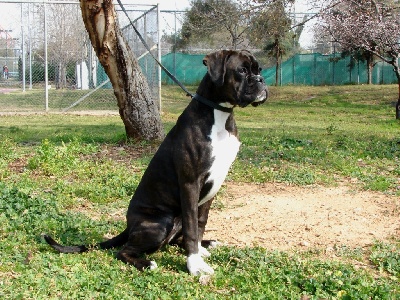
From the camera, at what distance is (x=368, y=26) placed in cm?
1814

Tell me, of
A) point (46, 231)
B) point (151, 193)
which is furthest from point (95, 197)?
point (151, 193)

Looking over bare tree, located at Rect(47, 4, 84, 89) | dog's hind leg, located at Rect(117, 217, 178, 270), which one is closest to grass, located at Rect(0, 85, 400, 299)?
dog's hind leg, located at Rect(117, 217, 178, 270)

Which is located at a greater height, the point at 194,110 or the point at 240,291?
the point at 194,110

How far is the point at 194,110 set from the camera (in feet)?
14.1

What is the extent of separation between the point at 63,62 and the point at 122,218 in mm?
16453

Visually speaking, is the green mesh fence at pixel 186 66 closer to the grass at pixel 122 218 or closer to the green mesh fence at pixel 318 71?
A: the green mesh fence at pixel 318 71

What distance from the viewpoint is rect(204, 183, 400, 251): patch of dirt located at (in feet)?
17.0

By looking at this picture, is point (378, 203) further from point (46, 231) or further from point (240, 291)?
point (46, 231)

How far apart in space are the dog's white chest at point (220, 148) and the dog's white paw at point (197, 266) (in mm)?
543

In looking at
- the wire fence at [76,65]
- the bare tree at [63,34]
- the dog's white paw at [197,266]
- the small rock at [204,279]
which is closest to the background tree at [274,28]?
the wire fence at [76,65]

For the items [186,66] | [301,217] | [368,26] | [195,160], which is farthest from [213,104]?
[186,66]

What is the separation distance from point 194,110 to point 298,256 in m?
1.42

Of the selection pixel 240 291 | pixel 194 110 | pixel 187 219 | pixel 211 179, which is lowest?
pixel 240 291

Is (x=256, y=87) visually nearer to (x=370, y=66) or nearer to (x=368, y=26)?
(x=368, y=26)
